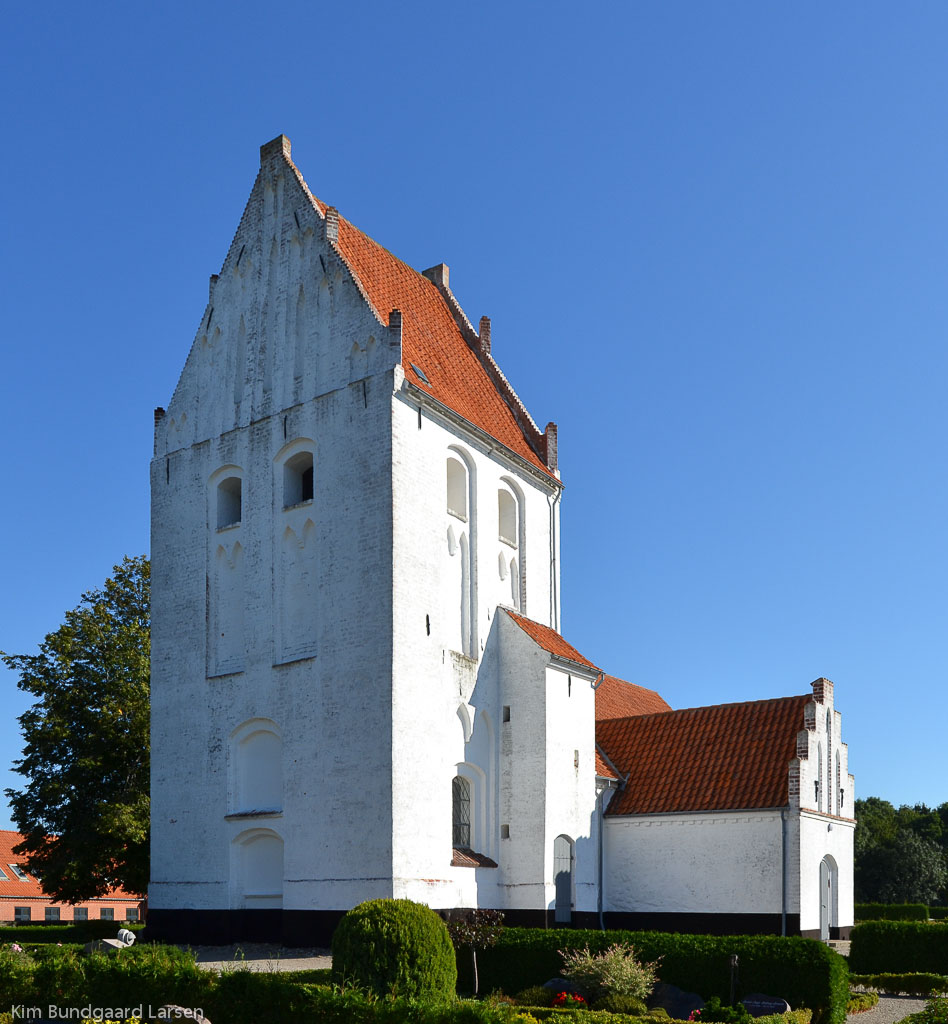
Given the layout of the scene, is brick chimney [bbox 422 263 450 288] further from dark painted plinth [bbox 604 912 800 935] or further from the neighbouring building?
the neighbouring building

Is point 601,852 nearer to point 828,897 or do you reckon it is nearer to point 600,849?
point 600,849

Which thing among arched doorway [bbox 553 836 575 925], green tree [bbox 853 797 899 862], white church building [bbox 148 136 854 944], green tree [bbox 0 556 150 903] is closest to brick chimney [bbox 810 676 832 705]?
white church building [bbox 148 136 854 944]

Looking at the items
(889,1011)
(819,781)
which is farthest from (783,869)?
(889,1011)

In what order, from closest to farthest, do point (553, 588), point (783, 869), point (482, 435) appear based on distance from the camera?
point (783, 869)
point (482, 435)
point (553, 588)

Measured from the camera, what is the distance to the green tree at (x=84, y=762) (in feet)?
105

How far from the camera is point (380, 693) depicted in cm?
2427

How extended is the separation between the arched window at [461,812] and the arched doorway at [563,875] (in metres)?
2.15

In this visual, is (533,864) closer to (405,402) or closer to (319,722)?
(319,722)

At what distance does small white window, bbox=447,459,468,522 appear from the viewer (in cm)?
2842

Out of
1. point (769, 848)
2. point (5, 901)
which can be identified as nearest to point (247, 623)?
point (769, 848)

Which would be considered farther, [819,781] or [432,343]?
[432,343]

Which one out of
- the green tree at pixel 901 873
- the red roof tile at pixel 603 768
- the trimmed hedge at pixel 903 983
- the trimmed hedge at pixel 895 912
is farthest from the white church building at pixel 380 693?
the green tree at pixel 901 873

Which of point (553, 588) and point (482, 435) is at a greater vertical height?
point (482, 435)

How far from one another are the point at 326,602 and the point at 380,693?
2.69 m
